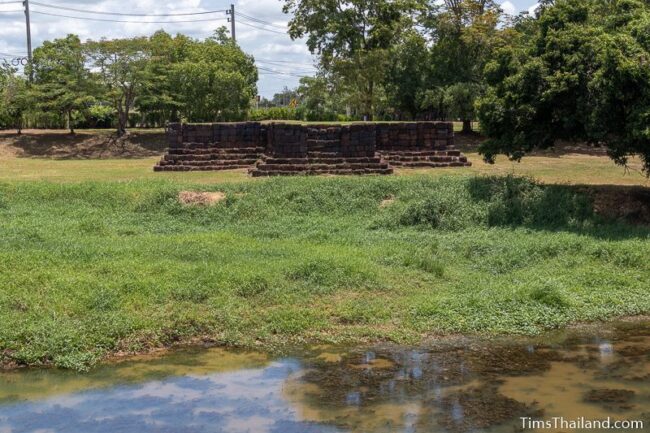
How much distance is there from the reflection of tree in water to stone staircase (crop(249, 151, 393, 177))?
493 inches

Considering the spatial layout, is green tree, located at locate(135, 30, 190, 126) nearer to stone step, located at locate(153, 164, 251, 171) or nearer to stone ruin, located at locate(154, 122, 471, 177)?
stone ruin, located at locate(154, 122, 471, 177)

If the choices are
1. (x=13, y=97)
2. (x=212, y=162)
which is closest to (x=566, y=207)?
(x=212, y=162)

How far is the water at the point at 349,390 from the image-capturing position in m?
6.95

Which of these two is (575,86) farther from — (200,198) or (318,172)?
(200,198)

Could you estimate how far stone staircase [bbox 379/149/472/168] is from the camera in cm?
2281

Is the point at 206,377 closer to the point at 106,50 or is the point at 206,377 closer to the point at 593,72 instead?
the point at 593,72

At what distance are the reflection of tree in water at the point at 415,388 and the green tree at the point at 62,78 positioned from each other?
1052 inches

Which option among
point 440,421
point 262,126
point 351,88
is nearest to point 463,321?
point 440,421

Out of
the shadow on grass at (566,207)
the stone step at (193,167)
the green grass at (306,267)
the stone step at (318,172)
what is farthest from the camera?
the stone step at (193,167)

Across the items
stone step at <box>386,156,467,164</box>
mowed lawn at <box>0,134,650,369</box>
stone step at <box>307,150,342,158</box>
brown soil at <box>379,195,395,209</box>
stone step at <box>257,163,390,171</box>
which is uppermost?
stone step at <box>307,150,342,158</box>

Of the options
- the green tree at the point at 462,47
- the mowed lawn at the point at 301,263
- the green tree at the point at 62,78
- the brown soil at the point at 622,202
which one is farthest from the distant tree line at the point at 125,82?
the brown soil at the point at 622,202

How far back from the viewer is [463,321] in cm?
980

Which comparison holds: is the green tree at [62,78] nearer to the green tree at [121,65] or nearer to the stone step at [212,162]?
the green tree at [121,65]

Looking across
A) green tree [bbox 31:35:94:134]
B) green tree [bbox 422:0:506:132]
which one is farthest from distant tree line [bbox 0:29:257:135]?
green tree [bbox 422:0:506:132]
